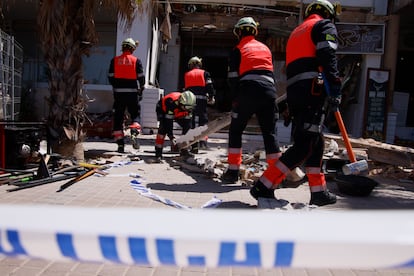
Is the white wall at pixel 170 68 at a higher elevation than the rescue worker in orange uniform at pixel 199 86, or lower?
higher

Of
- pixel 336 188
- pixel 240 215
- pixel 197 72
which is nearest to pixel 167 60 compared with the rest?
pixel 197 72

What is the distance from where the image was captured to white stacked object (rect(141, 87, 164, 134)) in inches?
442

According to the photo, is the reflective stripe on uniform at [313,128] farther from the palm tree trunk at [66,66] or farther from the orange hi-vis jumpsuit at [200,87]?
the orange hi-vis jumpsuit at [200,87]

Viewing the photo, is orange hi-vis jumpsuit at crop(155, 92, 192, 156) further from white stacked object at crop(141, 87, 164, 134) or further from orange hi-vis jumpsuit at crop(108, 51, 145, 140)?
white stacked object at crop(141, 87, 164, 134)

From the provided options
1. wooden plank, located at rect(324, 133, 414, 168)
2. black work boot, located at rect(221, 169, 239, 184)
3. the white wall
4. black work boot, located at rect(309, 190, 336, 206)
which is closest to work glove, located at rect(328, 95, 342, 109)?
black work boot, located at rect(309, 190, 336, 206)

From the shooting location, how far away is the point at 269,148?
4.63 m

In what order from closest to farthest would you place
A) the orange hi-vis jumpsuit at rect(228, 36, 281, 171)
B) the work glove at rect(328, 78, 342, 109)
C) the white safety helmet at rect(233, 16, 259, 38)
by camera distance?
1. the work glove at rect(328, 78, 342, 109)
2. the orange hi-vis jumpsuit at rect(228, 36, 281, 171)
3. the white safety helmet at rect(233, 16, 259, 38)

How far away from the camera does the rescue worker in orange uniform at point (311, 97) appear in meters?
3.61

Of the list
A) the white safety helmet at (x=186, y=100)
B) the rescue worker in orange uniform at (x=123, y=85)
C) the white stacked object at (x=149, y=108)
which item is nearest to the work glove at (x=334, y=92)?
the white safety helmet at (x=186, y=100)

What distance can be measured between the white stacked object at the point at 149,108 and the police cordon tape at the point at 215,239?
1039 cm

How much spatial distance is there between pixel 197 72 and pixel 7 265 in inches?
248

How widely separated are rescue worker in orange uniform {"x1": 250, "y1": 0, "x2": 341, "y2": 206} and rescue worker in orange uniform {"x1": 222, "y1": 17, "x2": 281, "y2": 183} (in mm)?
764

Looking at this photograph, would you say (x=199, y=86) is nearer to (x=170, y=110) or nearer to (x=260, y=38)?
(x=170, y=110)

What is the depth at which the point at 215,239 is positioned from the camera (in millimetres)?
849
